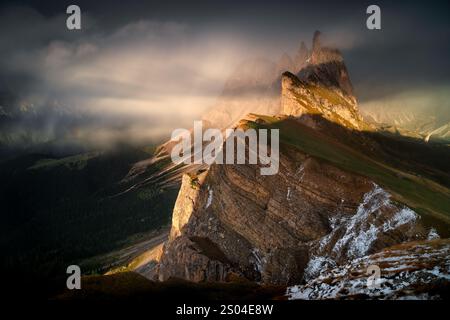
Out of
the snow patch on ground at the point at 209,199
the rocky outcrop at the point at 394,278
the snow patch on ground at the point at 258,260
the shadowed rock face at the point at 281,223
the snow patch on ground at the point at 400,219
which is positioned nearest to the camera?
the rocky outcrop at the point at 394,278

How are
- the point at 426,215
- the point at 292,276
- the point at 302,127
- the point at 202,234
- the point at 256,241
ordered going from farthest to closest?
1. the point at 302,127
2. the point at 202,234
3. the point at 256,241
4. the point at 292,276
5. the point at 426,215

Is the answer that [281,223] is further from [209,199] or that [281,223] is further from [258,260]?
[209,199]

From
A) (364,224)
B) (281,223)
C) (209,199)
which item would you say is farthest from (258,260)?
(364,224)

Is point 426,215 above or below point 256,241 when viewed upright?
above

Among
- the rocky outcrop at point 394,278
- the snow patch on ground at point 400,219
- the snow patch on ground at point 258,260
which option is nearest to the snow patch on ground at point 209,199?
the snow patch on ground at point 258,260

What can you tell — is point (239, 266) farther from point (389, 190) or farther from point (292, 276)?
point (389, 190)

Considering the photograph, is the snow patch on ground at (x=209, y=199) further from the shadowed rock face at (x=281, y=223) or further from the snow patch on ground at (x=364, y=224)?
the snow patch on ground at (x=364, y=224)
